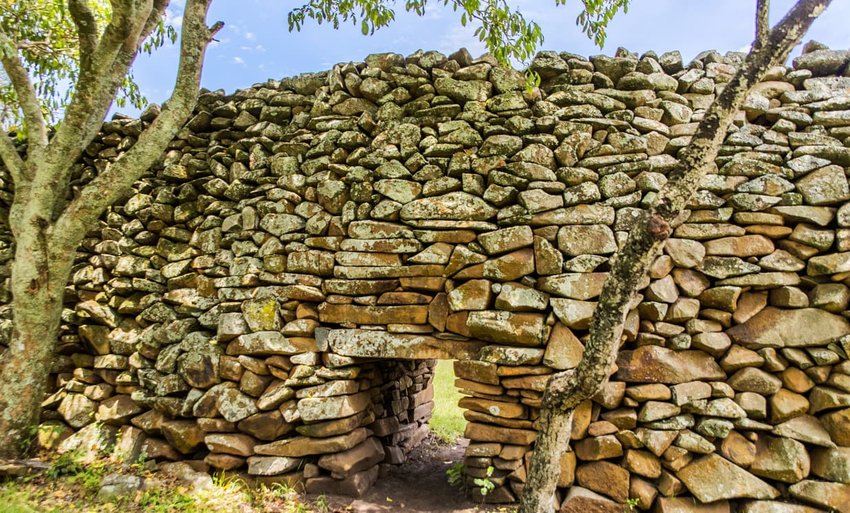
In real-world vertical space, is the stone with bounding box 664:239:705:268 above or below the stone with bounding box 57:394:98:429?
above

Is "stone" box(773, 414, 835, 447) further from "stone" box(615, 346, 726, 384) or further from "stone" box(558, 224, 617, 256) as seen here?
"stone" box(558, 224, 617, 256)

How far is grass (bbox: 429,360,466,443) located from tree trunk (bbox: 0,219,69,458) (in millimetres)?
4541

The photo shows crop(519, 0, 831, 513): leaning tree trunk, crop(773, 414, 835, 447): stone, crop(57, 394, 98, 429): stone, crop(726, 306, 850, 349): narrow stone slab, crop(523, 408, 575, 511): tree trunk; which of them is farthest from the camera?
crop(57, 394, 98, 429): stone

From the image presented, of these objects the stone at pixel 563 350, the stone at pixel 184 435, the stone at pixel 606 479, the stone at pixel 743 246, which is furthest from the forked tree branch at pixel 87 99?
the stone at pixel 743 246

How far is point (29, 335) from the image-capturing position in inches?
179

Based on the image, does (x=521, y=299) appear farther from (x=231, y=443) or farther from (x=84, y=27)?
(x=84, y=27)

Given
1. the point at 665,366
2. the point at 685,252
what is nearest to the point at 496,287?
the point at 665,366

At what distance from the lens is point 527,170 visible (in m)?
4.19

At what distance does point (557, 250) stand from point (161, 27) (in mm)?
5255

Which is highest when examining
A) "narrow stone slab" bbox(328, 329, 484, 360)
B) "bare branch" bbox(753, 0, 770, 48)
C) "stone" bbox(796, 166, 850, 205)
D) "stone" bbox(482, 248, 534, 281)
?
"bare branch" bbox(753, 0, 770, 48)

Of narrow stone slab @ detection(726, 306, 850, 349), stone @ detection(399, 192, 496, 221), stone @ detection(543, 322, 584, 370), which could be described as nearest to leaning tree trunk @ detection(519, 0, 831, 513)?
stone @ detection(543, 322, 584, 370)

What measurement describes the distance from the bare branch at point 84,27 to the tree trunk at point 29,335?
5.84 ft

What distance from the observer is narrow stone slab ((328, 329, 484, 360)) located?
13.5 feet

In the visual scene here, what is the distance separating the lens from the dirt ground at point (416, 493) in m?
4.04
